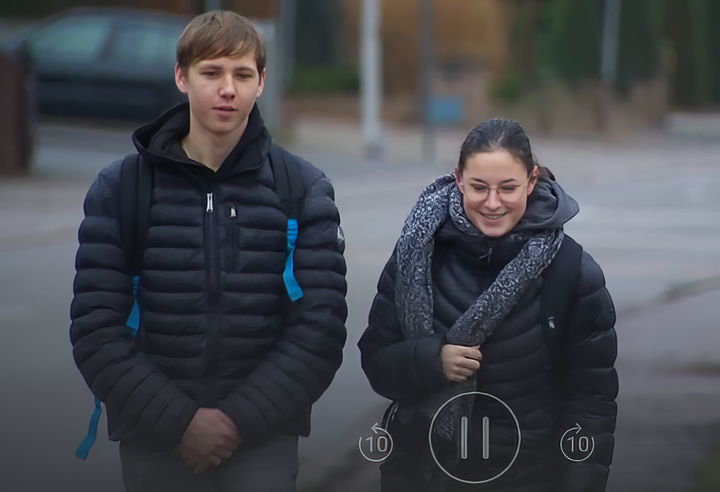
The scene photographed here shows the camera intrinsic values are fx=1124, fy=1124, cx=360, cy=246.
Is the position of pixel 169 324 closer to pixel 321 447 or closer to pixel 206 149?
pixel 206 149

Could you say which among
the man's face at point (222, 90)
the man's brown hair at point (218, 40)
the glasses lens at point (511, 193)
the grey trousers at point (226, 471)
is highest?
the man's brown hair at point (218, 40)

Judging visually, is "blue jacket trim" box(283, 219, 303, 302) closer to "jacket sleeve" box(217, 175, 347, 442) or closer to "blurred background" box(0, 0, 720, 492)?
"jacket sleeve" box(217, 175, 347, 442)

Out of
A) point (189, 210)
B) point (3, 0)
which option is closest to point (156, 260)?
point (189, 210)

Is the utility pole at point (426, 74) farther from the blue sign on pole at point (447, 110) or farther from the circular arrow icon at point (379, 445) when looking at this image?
the circular arrow icon at point (379, 445)

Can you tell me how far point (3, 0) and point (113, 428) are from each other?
59.3 inches

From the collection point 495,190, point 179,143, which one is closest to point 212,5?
point 179,143

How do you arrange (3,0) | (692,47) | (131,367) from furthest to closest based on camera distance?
(692,47), (3,0), (131,367)

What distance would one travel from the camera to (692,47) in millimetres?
3412

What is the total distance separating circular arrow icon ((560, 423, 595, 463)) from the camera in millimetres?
2217

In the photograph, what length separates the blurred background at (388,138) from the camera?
10.8ft

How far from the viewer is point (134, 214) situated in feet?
7.02

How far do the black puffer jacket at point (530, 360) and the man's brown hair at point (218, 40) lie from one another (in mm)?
530

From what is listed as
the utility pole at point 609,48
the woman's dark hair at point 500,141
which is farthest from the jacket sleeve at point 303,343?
the utility pole at point 609,48

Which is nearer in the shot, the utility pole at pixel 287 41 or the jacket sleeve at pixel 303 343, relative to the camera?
the jacket sleeve at pixel 303 343
